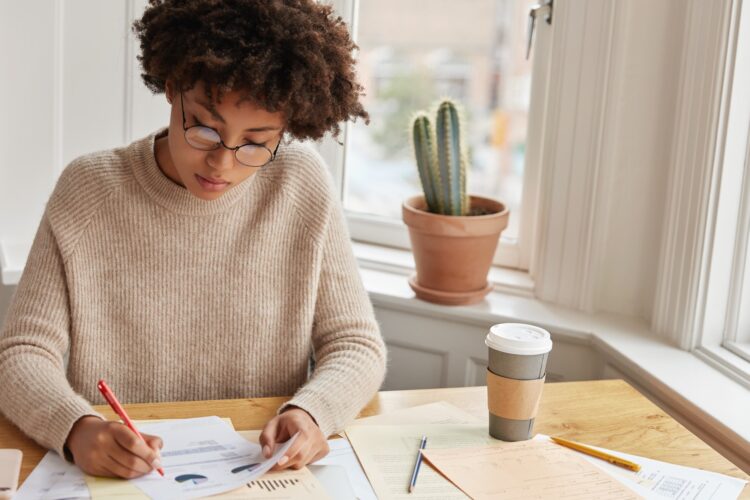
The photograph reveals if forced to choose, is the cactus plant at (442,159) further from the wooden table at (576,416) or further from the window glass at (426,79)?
the wooden table at (576,416)

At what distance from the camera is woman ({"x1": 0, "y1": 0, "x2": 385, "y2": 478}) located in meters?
1.20

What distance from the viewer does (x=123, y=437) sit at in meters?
1.10

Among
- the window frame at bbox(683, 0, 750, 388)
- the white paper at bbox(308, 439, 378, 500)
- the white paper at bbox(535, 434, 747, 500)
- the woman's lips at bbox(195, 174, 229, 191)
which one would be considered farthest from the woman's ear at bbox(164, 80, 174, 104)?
the window frame at bbox(683, 0, 750, 388)

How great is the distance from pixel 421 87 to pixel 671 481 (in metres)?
1.42

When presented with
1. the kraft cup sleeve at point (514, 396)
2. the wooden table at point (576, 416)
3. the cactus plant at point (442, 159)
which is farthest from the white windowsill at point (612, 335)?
the kraft cup sleeve at point (514, 396)

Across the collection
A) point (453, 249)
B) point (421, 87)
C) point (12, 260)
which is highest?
point (421, 87)

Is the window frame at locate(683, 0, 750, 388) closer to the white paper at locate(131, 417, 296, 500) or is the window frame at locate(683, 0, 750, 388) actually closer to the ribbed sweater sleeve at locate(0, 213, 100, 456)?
the white paper at locate(131, 417, 296, 500)

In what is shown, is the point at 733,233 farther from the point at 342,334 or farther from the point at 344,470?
the point at 344,470

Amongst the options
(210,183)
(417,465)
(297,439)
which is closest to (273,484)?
(297,439)

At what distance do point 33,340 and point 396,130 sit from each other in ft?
4.60

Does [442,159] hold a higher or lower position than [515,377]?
higher

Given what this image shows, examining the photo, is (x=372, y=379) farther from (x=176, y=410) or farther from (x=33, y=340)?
(x=33, y=340)

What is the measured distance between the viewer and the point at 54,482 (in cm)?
108

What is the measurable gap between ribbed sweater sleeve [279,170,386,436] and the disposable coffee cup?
0.72 ft
